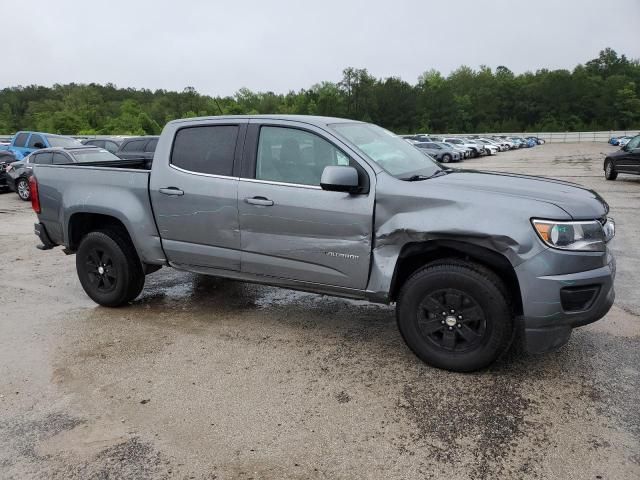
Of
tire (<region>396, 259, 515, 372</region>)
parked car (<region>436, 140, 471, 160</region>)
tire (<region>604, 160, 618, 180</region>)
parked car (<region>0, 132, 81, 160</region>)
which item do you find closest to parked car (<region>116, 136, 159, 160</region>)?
parked car (<region>0, 132, 81, 160</region>)

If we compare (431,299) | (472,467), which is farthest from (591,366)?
→ (472,467)

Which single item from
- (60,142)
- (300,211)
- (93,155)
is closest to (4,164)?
(60,142)

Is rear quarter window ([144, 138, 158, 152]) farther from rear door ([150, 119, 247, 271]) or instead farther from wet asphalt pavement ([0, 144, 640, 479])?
rear door ([150, 119, 247, 271])

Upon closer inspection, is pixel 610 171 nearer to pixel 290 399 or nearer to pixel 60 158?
pixel 60 158

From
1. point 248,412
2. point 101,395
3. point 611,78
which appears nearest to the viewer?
point 248,412

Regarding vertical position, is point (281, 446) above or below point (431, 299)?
below

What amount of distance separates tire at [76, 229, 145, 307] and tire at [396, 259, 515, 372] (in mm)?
2832

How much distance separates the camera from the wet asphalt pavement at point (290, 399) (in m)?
2.97

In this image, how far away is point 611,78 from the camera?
102m

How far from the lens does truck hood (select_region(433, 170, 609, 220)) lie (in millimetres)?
3684

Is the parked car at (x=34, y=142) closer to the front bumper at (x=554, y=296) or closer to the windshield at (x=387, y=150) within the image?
the windshield at (x=387, y=150)

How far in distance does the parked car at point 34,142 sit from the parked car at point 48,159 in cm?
204

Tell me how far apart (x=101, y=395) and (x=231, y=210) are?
1754 mm

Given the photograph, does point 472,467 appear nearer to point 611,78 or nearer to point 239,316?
point 239,316
